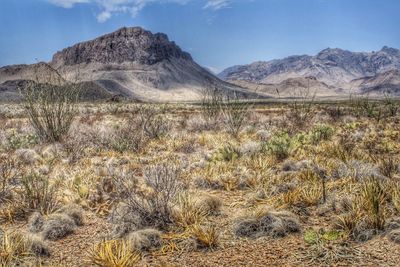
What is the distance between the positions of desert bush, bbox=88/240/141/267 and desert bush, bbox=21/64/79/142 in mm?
9221

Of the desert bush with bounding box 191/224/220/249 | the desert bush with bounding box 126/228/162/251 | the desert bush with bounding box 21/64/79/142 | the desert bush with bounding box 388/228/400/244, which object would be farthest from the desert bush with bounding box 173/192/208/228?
the desert bush with bounding box 21/64/79/142

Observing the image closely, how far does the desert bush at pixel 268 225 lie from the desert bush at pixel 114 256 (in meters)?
1.34

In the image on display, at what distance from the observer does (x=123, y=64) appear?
614 ft

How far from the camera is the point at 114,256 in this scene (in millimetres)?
4414

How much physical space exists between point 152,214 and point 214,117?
1369cm

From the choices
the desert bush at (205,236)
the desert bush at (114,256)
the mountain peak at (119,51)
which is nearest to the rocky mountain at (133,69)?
the mountain peak at (119,51)

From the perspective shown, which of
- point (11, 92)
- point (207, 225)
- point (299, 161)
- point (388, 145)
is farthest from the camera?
point (11, 92)

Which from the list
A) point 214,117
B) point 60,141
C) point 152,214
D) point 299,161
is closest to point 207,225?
point 152,214

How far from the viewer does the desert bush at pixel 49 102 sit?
13117 mm

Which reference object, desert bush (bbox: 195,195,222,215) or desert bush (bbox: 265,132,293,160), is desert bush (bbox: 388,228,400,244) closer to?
desert bush (bbox: 195,195,222,215)

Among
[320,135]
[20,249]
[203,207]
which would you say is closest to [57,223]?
[20,249]

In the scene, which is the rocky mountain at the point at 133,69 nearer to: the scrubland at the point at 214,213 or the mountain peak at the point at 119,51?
the mountain peak at the point at 119,51

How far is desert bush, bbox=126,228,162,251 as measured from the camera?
16.0 ft

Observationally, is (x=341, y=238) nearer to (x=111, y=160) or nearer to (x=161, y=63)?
(x=111, y=160)
